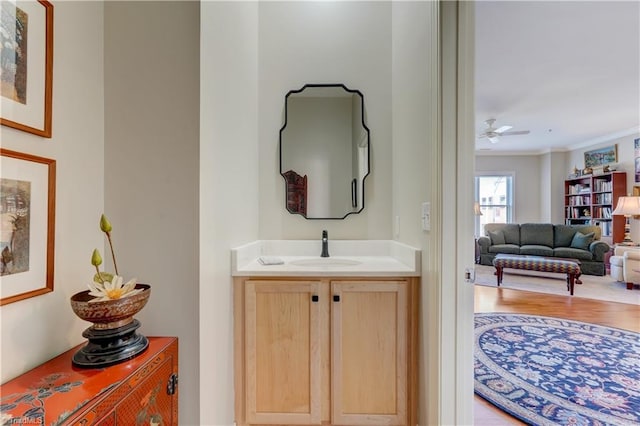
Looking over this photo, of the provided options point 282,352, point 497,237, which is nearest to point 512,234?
point 497,237

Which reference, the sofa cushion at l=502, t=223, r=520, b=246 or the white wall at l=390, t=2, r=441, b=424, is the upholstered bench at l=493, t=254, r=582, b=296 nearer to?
the sofa cushion at l=502, t=223, r=520, b=246

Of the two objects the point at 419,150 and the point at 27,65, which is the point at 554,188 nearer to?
the point at 419,150

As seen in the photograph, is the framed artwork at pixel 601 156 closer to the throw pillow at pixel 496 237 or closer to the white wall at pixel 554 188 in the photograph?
the white wall at pixel 554 188

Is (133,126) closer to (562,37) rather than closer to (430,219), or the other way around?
(430,219)

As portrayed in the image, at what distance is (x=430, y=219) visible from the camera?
1.26 m

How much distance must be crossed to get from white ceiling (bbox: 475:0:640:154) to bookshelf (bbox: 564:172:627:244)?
96 centimetres

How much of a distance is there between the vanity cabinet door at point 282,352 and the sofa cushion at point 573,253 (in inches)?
229

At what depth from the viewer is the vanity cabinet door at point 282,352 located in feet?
4.86

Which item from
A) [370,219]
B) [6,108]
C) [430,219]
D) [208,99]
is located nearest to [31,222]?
[6,108]

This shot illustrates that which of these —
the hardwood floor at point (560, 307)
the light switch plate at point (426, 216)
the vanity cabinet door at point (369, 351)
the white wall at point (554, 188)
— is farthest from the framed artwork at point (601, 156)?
the vanity cabinet door at point (369, 351)

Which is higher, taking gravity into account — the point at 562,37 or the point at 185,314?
the point at 562,37

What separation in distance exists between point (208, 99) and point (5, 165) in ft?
2.20

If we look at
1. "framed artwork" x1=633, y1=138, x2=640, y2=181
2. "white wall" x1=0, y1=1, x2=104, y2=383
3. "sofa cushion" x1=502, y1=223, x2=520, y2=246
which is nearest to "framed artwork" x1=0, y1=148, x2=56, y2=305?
"white wall" x1=0, y1=1, x2=104, y2=383

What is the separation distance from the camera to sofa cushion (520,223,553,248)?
5.71 meters
